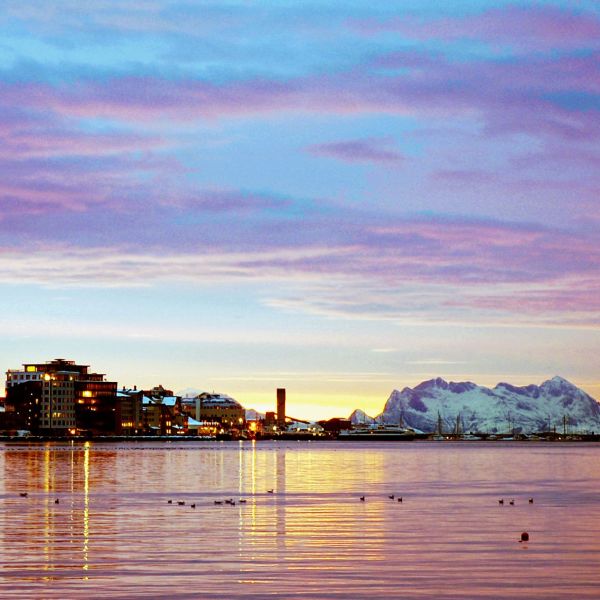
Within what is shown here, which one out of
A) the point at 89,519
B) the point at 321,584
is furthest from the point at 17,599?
the point at 89,519

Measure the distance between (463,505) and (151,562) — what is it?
36.3 meters

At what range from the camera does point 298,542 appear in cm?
5181

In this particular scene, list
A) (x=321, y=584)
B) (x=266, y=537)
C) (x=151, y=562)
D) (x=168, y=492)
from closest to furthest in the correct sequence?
(x=321, y=584), (x=151, y=562), (x=266, y=537), (x=168, y=492)

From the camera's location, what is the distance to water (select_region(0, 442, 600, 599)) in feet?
128

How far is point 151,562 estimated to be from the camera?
147ft

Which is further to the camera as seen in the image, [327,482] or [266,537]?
[327,482]

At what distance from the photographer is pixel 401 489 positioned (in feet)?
318

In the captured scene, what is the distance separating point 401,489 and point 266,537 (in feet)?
144

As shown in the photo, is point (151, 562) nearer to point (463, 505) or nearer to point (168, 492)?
point (463, 505)

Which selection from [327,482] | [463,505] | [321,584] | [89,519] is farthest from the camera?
[327,482]

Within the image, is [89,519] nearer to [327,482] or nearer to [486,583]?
[486,583]

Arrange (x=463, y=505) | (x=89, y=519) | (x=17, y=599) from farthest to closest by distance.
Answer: (x=463, y=505) < (x=89, y=519) < (x=17, y=599)

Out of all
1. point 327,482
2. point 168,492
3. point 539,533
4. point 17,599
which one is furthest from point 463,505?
point 17,599

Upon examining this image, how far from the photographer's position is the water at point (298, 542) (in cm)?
3916
